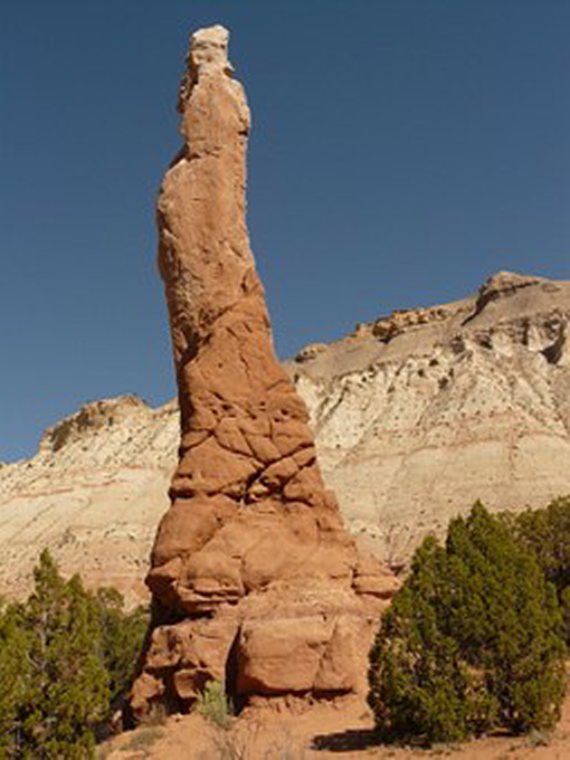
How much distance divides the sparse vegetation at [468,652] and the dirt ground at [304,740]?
46cm

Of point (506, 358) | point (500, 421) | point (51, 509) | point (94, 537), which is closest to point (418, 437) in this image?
point (500, 421)

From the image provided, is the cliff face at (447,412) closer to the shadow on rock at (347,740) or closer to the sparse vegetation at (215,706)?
the sparse vegetation at (215,706)

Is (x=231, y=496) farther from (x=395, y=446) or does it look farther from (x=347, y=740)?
(x=395, y=446)

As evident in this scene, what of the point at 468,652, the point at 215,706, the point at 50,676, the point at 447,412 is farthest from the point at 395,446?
the point at 50,676

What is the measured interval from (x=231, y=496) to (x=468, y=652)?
6445 millimetres

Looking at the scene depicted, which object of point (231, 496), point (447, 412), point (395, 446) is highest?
point (447, 412)

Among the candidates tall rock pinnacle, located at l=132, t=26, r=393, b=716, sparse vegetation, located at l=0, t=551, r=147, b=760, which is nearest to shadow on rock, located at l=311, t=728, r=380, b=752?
tall rock pinnacle, located at l=132, t=26, r=393, b=716

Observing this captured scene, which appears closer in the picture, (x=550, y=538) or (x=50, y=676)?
(x=50, y=676)

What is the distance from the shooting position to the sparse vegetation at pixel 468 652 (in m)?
12.6

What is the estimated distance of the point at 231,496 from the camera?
18.1 meters

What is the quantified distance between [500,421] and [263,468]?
37.4 m

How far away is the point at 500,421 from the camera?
5338 centimetres

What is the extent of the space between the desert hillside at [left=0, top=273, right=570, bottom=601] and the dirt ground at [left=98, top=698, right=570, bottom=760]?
27.1 m

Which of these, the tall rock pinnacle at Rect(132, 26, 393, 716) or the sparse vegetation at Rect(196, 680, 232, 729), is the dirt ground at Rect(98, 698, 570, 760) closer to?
the sparse vegetation at Rect(196, 680, 232, 729)
